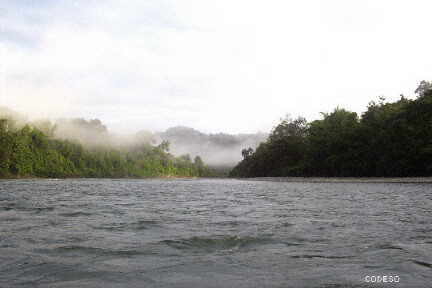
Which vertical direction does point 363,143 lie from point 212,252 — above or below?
above

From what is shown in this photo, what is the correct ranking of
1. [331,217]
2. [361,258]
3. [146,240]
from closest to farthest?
[361,258] < [146,240] < [331,217]

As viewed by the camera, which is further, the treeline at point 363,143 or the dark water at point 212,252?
the treeline at point 363,143

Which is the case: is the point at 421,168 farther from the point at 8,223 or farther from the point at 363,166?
the point at 8,223

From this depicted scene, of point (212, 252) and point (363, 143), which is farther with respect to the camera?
point (363, 143)

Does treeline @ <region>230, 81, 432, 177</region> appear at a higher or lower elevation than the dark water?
higher

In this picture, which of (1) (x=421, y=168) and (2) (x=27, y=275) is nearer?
(2) (x=27, y=275)

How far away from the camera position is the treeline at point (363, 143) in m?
73.8

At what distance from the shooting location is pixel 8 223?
13883 millimetres

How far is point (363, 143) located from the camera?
91562 millimetres

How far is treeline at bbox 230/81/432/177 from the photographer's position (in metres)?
73.8

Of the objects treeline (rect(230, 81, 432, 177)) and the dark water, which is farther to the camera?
treeline (rect(230, 81, 432, 177))

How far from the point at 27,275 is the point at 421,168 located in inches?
3129

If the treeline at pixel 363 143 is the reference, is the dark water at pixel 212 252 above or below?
below

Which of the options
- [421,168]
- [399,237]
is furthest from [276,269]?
[421,168]
